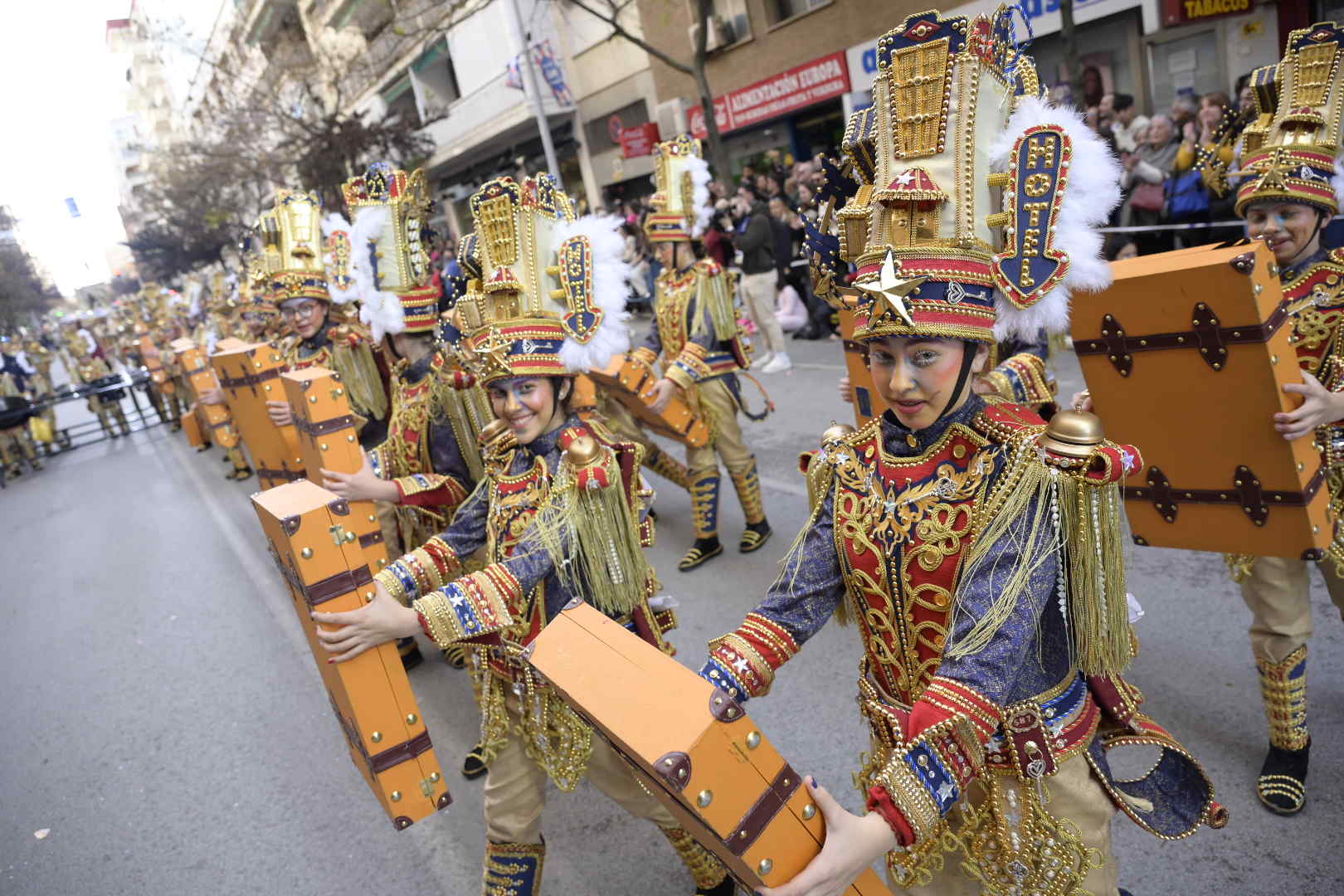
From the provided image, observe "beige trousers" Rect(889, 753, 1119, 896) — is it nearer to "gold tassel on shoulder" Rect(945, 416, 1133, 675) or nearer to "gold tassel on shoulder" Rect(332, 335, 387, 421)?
"gold tassel on shoulder" Rect(945, 416, 1133, 675)

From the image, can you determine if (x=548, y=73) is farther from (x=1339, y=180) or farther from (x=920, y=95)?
(x=920, y=95)

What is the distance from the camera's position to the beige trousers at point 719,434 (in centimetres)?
569

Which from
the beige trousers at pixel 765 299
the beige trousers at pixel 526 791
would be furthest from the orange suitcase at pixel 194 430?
the beige trousers at pixel 526 791

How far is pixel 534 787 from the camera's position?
2750 millimetres

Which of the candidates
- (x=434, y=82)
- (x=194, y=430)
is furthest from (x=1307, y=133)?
(x=434, y=82)

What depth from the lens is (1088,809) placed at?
6.18 ft

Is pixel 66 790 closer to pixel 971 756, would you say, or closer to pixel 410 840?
pixel 410 840

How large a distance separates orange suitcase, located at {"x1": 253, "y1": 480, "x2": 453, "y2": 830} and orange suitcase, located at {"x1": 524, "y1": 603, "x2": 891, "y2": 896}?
0.91 meters

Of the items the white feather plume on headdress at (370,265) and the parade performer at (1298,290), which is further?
the white feather plume on headdress at (370,265)

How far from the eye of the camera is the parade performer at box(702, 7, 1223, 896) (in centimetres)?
165

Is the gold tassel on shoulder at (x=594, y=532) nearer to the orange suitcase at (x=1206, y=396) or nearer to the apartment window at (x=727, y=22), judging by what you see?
the orange suitcase at (x=1206, y=396)

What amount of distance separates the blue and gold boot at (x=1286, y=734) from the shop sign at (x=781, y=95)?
14.2 metres

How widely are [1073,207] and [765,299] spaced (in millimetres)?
9034

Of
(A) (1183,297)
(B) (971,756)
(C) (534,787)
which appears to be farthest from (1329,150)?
(C) (534,787)
